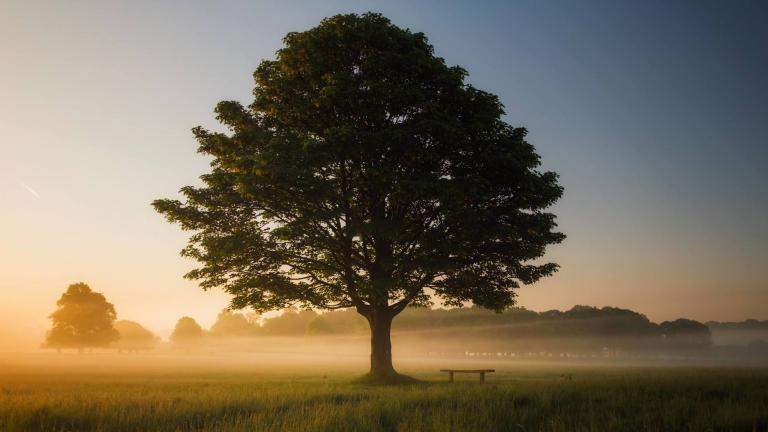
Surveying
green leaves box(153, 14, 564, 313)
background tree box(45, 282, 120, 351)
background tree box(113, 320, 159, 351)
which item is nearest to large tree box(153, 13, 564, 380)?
green leaves box(153, 14, 564, 313)

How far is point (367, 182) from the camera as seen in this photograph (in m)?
21.7

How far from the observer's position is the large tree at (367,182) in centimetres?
2194

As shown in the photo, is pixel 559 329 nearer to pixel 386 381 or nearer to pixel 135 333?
pixel 386 381

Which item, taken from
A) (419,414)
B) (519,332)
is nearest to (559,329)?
(519,332)

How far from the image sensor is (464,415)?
10047mm

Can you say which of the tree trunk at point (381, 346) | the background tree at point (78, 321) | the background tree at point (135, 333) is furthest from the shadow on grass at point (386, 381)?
the background tree at point (135, 333)

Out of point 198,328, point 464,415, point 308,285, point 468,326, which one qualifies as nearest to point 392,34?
point 308,285

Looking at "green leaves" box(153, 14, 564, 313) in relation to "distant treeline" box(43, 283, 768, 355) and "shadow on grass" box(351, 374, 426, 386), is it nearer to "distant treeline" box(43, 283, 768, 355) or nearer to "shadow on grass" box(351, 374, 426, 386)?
"shadow on grass" box(351, 374, 426, 386)

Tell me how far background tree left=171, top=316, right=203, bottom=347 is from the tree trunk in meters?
165

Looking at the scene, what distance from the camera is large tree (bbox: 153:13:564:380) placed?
21.9 metres

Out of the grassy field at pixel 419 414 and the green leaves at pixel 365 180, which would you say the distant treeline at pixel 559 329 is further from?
the grassy field at pixel 419 414

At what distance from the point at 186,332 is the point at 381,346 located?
170 meters

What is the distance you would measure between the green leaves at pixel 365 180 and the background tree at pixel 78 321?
8172 cm

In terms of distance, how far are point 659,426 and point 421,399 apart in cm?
616
